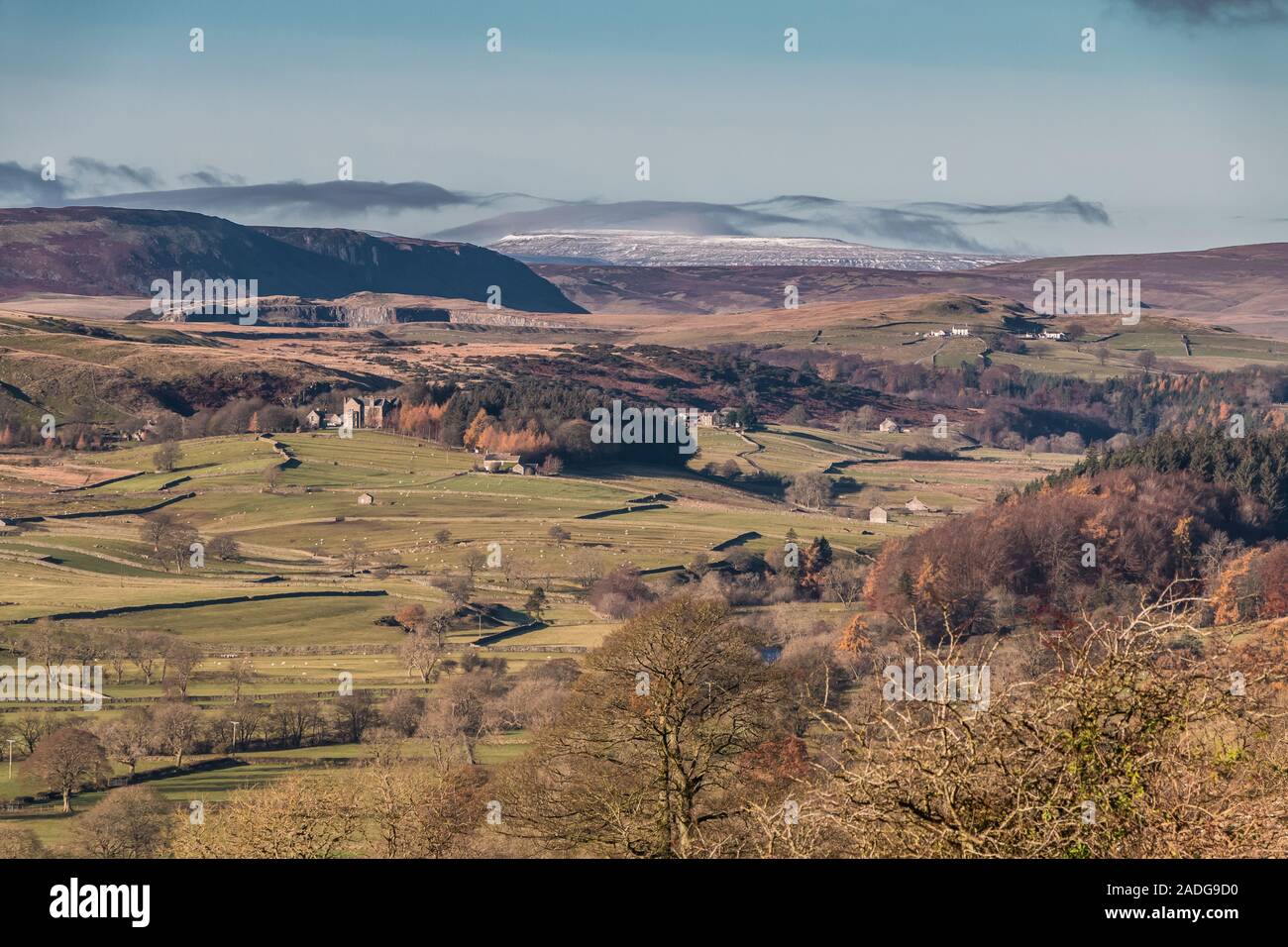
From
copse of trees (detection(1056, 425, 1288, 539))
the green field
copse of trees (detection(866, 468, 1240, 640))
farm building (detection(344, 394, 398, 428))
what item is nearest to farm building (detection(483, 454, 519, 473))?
the green field

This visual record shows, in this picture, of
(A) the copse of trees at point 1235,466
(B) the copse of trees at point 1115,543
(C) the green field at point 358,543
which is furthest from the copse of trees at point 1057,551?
(C) the green field at point 358,543

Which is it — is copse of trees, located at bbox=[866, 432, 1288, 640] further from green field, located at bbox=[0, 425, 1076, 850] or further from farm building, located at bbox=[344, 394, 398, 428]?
farm building, located at bbox=[344, 394, 398, 428]

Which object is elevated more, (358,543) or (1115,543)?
(358,543)

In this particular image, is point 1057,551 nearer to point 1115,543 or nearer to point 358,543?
point 1115,543

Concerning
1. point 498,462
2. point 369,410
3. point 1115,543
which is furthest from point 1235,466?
A: point 369,410

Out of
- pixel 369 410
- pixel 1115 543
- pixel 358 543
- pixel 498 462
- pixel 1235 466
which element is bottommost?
pixel 1115 543

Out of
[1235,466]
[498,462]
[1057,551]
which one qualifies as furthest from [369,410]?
[1235,466]

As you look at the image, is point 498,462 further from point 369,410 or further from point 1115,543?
point 1115,543

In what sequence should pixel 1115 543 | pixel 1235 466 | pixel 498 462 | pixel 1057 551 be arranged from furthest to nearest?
pixel 498 462 < pixel 1235 466 < pixel 1115 543 < pixel 1057 551

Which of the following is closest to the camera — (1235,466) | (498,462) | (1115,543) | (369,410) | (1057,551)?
(1057,551)

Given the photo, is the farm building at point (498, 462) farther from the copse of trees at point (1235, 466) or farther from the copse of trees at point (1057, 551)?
the copse of trees at point (1235, 466)

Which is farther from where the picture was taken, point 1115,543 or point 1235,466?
point 1235,466
